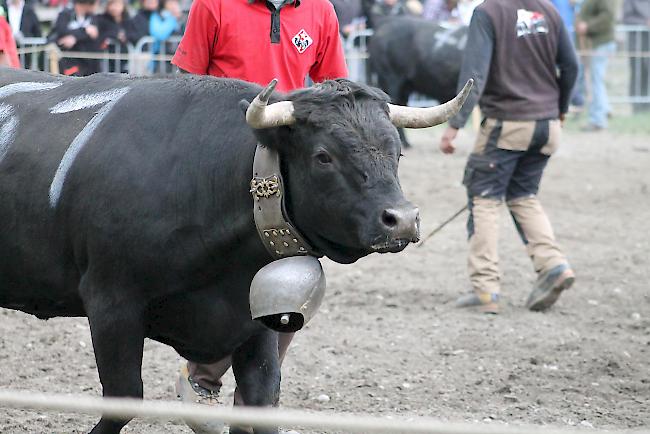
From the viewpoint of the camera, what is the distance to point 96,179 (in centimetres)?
417

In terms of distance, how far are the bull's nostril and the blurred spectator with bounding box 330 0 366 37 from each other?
11075 mm

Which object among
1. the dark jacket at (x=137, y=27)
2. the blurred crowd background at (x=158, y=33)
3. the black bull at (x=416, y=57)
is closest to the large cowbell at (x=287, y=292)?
the blurred crowd background at (x=158, y=33)

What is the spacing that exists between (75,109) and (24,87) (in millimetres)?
384

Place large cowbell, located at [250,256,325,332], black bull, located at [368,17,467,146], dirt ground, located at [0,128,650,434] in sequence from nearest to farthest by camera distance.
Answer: large cowbell, located at [250,256,325,332] → dirt ground, located at [0,128,650,434] → black bull, located at [368,17,467,146]

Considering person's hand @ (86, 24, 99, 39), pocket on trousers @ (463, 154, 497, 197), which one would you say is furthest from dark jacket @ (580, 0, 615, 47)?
pocket on trousers @ (463, 154, 497, 197)

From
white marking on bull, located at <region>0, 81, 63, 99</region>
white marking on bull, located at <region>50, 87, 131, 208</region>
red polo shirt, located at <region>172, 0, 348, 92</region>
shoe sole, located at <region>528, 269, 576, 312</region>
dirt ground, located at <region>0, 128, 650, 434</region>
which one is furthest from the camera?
shoe sole, located at <region>528, 269, 576, 312</region>

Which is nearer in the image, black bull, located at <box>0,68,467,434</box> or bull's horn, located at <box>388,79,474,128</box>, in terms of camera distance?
black bull, located at <box>0,68,467,434</box>

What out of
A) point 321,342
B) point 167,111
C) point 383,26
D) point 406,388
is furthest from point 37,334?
point 383,26

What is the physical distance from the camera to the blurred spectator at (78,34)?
13.8 m

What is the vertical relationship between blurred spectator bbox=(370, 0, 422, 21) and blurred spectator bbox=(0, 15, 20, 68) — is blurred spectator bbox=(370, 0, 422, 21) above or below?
below

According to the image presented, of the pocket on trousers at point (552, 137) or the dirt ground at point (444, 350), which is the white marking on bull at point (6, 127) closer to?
the dirt ground at point (444, 350)

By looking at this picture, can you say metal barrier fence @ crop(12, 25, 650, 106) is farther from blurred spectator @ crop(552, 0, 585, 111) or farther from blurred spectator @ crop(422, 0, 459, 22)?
blurred spectator @ crop(422, 0, 459, 22)

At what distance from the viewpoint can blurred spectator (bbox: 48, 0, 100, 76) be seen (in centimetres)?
1384

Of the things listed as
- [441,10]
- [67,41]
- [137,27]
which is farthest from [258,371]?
[441,10]
